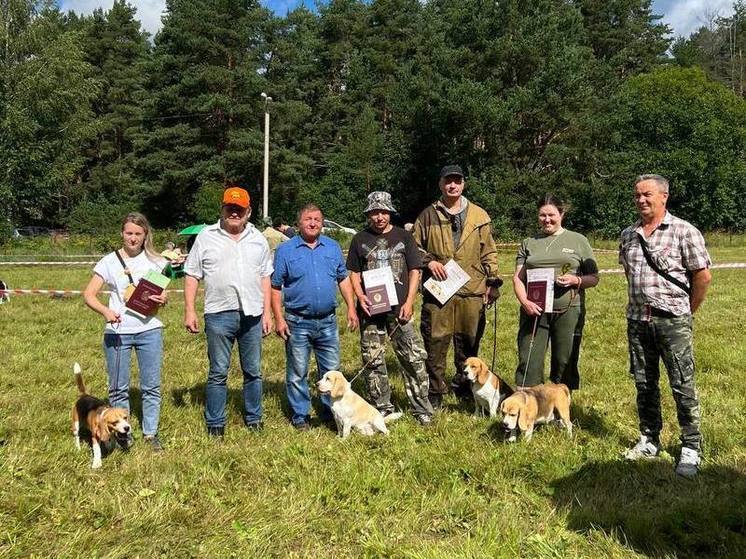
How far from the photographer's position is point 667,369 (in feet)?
13.2

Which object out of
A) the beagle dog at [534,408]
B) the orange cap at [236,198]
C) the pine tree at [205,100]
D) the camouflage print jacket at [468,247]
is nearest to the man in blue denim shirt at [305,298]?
the orange cap at [236,198]

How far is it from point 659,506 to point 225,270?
3.41 metres

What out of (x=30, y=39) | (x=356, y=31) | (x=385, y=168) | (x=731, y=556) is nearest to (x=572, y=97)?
(x=385, y=168)

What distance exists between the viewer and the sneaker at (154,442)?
176 inches

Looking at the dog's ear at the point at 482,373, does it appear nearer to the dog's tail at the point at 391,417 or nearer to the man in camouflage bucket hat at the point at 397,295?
the man in camouflage bucket hat at the point at 397,295

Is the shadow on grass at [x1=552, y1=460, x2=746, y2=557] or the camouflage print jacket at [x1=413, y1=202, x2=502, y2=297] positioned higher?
the camouflage print jacket at [x1=413, y1=202, x2=502, y2=297]

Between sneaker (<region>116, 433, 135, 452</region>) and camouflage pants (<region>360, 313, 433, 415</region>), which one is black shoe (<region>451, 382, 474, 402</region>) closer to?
camouflage pants (<region>360, 313, 433, 415</region>)

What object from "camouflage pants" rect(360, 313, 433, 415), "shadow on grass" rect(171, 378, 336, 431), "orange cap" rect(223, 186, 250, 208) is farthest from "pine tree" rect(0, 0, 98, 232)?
"camouflage pants" rect(360, 313, 433, 415)

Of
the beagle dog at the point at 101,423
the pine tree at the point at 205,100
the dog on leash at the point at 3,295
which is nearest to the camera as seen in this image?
the beagle dog at the point at 101,423

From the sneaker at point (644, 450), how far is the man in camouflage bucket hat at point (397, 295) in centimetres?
162

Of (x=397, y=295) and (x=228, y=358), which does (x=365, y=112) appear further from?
(x=228, y=358)

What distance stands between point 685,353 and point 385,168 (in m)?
33.3

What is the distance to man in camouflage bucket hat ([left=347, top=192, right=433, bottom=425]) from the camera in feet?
16.3

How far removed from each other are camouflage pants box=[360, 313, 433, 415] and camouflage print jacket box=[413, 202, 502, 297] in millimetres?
610
